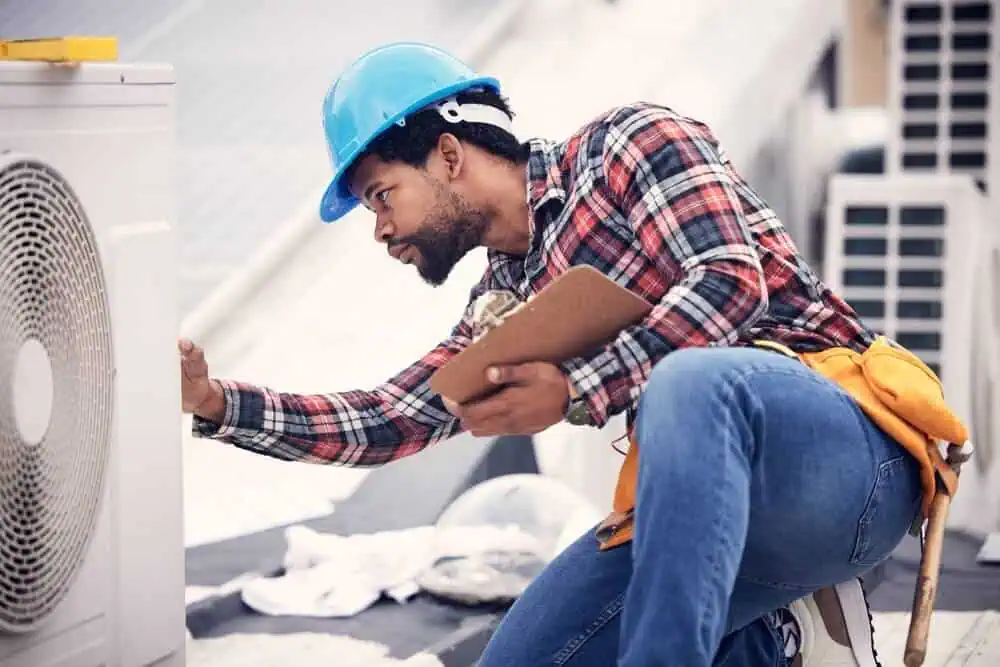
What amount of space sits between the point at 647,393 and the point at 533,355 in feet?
0.53

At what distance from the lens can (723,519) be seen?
1.48 m

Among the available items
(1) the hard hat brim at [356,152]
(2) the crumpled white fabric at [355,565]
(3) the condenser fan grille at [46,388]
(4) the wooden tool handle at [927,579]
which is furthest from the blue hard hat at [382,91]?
(2) the crumpled white fabric at [355,565]

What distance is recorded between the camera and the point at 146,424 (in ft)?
6.01

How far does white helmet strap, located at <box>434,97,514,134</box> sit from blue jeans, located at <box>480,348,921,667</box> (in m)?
0.51

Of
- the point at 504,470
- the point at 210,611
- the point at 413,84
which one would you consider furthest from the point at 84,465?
the point at 504,470

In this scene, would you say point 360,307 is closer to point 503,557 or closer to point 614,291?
point 503,557

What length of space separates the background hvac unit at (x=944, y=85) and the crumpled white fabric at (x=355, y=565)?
8.10ft

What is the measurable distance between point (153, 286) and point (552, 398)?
19.5 inches

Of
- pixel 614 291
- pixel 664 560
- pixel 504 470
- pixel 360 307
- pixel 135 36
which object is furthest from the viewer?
pixel 135 36

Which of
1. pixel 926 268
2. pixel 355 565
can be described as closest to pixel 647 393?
pixel 355 565

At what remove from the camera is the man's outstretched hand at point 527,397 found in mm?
1647

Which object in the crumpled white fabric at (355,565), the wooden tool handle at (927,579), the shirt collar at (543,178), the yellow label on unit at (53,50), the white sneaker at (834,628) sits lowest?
the crumpled white fabric at (355,565)

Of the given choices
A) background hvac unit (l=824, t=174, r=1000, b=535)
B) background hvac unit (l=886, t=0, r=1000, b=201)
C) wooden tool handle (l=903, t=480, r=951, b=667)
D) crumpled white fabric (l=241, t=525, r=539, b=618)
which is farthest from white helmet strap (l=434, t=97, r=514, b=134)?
background hvac unit (l=886, t=0, r=1000, b=201)

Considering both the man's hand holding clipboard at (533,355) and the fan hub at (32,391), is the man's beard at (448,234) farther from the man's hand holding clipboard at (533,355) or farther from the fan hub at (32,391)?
the fan hub at (32,391)
